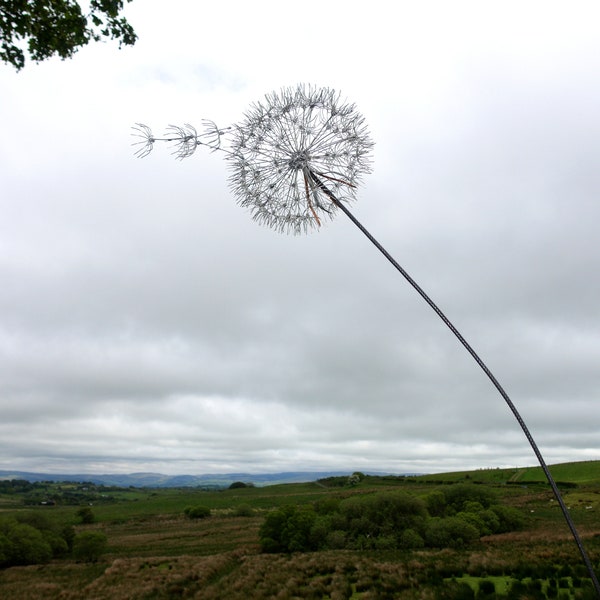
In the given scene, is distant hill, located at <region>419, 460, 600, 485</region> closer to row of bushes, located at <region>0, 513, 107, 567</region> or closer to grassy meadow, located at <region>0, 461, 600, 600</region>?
grassy meadow, located at <region>0, 461, 600, 600</region>

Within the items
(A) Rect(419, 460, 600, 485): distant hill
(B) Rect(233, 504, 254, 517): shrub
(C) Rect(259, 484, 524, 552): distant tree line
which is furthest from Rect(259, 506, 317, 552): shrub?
(A) Rect(419, 460, 600, 485): distant hill

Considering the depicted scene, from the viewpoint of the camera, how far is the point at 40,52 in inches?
410

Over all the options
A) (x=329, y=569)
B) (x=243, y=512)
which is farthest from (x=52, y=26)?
(x=243, y=512)

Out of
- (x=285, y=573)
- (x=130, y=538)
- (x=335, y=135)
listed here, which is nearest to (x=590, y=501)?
(x=285, y=573)

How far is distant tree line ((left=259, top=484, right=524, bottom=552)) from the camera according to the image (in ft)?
186

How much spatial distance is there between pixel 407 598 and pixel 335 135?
1194 inches

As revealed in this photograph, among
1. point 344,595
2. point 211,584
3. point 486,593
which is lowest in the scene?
point 211,584

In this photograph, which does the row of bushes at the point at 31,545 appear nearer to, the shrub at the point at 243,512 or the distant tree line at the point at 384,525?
the distant tree line at the point at 384,525

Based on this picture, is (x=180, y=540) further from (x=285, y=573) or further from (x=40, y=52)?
(x=40, y=52)

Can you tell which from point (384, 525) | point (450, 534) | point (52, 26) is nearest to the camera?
point (52, 26)

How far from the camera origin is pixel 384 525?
60062mm

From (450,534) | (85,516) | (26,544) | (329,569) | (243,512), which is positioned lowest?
Answer: (85,516)

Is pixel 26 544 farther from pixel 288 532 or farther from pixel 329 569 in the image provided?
pixel 329 569

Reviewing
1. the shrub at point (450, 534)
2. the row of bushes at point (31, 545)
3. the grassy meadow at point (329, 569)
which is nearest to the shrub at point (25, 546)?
the row of bushes at point (31, 545)
